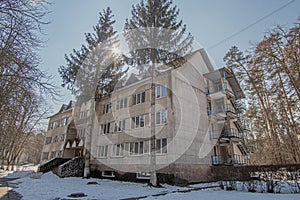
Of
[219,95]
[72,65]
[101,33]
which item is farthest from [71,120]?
[219,95]

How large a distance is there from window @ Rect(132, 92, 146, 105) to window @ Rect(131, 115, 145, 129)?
1.66 m

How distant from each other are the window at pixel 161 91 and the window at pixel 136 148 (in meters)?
4.69

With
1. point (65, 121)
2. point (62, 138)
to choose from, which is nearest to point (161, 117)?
point (62, 138)

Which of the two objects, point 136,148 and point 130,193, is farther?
point 136,148

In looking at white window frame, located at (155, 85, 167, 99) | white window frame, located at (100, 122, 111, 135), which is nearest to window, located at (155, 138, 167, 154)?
white window frame, located at (155, 85, 167, 99)

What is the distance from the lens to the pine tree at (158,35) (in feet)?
52.7

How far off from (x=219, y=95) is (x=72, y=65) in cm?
1634

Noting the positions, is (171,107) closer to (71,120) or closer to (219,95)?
(219,95)

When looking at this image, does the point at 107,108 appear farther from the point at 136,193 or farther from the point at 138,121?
the point at 136,193

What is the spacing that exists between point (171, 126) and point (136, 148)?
4219mm

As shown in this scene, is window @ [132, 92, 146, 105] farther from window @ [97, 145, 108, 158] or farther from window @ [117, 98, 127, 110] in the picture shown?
window @ [97, 145, 108, 158]

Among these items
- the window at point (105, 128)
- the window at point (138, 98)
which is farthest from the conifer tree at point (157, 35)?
the window at point (105, 128)

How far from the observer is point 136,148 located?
17797 mm

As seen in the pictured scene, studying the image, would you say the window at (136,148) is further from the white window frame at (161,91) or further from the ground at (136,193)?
the white window frame at (161,91)
